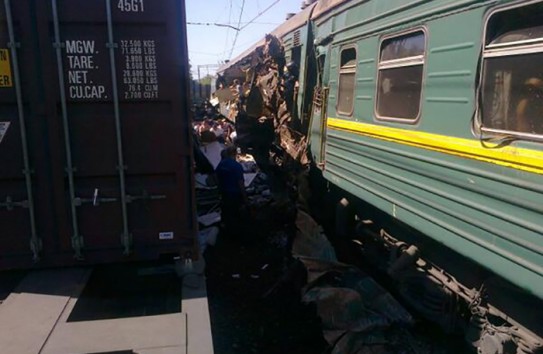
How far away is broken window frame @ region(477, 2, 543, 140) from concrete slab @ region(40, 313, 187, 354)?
233cm

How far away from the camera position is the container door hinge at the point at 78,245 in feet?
11.1

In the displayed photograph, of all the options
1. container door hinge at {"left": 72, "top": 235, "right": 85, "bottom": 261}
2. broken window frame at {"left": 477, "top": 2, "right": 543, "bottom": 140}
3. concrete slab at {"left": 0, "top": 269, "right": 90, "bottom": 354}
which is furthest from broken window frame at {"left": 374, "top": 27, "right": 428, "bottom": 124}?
concrete slab at {"left": 0, "top": 269, "right": 90, "bottom": 354}

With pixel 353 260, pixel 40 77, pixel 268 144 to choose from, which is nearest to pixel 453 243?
pixel 353 260

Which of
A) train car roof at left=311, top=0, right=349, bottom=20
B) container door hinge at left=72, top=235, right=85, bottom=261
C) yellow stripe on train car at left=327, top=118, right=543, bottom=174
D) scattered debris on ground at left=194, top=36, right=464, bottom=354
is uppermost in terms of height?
train car roof at left=311, top=0, right=349, bottom=20

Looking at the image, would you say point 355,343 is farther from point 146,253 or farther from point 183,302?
point 146,253

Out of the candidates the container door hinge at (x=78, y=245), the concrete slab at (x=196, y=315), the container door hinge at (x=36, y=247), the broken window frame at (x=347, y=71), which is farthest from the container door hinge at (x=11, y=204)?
the broken window frame at (x=347, y=71)

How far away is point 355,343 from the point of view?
13.0 feet

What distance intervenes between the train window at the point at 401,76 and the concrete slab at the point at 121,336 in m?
2.62

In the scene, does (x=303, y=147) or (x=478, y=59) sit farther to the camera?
(x=303, y=147)

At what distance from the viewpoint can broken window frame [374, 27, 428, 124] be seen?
400 cm

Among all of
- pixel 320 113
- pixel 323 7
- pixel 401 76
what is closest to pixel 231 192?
pixel 320 113

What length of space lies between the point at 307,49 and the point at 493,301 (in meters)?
5.09

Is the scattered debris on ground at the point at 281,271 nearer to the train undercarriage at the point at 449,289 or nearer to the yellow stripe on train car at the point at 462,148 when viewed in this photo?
the train undercarriage at the point at 449,289

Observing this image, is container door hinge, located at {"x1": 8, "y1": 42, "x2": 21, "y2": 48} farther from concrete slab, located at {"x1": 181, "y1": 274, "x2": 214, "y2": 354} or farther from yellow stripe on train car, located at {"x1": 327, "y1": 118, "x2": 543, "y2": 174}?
yellow stripe on train car, located at {"x1": 327, "y1": 118, "x2": 543, "y2": 174}
